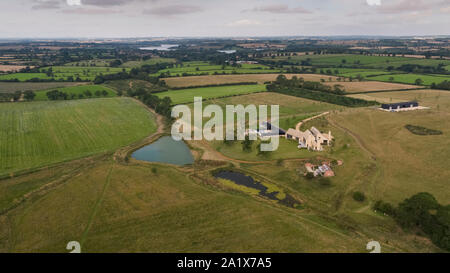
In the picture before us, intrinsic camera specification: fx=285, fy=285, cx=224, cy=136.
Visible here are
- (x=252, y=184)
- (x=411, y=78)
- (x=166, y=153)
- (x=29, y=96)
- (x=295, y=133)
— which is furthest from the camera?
(x=411, y=78)

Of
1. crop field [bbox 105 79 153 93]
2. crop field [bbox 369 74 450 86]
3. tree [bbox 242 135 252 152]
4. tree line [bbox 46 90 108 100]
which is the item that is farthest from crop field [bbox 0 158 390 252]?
crop field [bbox 369 74 450 86]

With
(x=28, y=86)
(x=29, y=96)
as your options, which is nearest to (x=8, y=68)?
(x=28, y=86)

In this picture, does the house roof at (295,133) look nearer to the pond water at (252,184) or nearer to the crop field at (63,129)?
the pond water at (252,184)

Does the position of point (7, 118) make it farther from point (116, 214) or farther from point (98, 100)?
point (116, 214)

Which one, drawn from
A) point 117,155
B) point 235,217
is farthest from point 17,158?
point 235,217

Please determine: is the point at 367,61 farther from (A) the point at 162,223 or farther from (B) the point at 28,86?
(B) the point at 28,86

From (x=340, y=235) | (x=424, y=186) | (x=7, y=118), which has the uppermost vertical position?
(x=7, y=118)

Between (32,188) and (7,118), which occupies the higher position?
(7,118)
